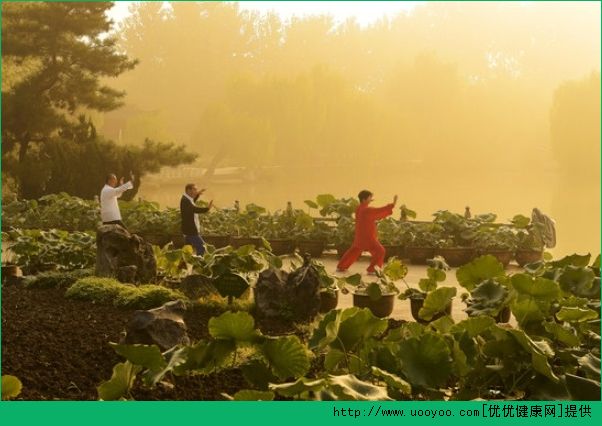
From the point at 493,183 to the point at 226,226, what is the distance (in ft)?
137

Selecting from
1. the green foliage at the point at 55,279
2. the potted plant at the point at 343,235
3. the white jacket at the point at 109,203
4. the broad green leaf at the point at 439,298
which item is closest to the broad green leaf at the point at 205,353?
the broad green leaf at the point at 439,298

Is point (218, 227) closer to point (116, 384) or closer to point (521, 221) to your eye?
point (521, 221)

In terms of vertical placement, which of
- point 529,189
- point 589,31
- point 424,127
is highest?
point 589,31

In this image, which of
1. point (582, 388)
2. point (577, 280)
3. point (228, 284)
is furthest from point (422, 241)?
point (582, 388)

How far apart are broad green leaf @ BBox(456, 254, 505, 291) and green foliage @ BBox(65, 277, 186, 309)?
3.25 metres

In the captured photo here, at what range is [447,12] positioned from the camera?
190 feet

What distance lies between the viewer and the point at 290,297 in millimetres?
8070

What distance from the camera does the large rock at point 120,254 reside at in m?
9.63

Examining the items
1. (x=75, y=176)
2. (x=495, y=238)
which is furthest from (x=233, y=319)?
(x=75, y=176)

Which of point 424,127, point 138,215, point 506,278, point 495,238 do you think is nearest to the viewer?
point 506,278

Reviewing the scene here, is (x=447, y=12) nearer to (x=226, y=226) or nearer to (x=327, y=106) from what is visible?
(x=327, y=106)

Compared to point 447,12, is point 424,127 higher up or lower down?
lower down

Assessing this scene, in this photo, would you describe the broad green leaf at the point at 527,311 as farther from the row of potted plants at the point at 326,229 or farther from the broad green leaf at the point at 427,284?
the row of potted plants at the point at 326,229

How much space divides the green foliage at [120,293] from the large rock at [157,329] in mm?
1922
